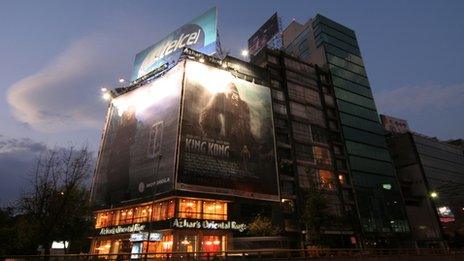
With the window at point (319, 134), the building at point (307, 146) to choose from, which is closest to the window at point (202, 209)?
the building at point (307, 146)

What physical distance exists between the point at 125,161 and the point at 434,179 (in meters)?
77.4

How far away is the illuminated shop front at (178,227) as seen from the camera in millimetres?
46312

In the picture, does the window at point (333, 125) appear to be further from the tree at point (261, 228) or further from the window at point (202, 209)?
the window at point (202, 209)

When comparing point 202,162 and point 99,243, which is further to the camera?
point 99,243

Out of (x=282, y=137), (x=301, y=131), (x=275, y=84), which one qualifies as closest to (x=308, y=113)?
(x=301, y=131)

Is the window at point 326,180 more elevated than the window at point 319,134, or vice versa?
the window at point 319,134

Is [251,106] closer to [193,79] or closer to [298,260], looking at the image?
[193,79]

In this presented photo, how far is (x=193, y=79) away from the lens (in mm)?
57125

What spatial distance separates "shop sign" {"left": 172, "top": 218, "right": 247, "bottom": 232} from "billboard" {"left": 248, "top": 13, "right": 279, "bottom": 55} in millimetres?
48811

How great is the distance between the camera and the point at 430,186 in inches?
3381

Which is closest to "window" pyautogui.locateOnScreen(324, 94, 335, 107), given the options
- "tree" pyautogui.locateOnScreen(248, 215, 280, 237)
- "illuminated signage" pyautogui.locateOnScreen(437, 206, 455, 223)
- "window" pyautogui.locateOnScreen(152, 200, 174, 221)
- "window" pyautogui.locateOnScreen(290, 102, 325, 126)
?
"window" pyautogui.locateOnScreen(290, 102, 325, 126)

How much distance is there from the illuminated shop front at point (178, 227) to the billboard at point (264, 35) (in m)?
47.1

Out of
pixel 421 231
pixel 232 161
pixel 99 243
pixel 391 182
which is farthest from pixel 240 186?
pixel 421 231

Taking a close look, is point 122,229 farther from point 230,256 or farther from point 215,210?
point 230,256
